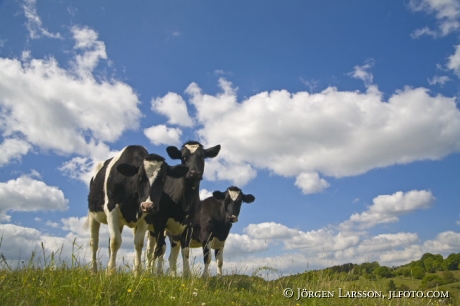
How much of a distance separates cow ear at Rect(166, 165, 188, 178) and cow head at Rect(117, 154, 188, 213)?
99 centimetres

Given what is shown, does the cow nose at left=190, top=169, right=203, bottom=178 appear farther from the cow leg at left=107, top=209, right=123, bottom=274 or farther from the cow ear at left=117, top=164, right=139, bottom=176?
the cow leg at left=107, top=209, right=123, bottom=274

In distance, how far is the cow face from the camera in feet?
42.2

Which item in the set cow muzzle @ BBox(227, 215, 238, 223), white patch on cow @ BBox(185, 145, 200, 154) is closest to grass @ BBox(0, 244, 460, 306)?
white patch on cow @ BBox(185, 145, 200, 154)

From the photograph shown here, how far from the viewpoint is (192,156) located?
13.5 meters

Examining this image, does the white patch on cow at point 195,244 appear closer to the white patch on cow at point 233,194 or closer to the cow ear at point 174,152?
the white patch on cow at point 233,194

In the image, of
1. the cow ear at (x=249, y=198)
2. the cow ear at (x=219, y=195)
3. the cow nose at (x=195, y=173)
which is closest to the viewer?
the cow nose at (x=195, y=173)

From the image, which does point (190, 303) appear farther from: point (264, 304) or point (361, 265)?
point (361, 265)

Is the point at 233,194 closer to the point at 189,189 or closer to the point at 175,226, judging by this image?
the point at 189,189

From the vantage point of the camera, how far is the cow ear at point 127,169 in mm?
10880

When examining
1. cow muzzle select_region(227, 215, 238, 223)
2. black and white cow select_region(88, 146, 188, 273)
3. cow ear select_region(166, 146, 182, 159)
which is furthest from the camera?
cow muzzle select_region(227, 215, 238, 223)

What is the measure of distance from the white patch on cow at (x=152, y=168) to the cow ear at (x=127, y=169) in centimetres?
34

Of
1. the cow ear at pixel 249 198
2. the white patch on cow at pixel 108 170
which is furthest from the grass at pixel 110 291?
the cow ear at pixel 249 198

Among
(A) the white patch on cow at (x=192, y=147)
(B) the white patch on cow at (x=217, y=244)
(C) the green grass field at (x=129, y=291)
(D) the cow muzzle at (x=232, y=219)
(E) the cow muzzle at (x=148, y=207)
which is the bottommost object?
(C) the green grass field at (x=129, y=291)

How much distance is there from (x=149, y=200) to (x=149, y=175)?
761 millimetres
